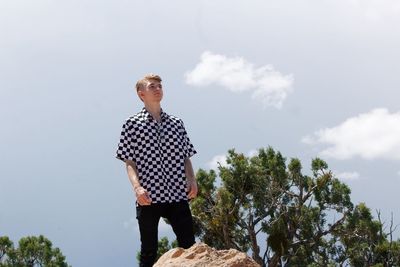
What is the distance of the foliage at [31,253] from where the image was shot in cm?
2144

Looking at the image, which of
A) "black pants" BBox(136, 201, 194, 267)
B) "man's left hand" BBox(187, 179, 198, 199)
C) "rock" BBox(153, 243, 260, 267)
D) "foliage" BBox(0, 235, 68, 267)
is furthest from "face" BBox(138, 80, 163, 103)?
"foliage" BBox(0, 235, 68, 267)

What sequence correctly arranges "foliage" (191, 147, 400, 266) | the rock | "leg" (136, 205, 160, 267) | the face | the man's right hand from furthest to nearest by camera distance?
1. "foliage" (191, 147, 400, 266)
2. the face
3. "leg" (136, 205, 160, 267)
4. the man's right hand
5. the rock

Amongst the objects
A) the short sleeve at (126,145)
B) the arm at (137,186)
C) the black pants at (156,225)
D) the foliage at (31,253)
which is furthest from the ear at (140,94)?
the foliage at (31,253)

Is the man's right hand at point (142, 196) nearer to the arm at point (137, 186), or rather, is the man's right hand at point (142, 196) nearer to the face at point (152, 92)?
the arm at point (137, 186)

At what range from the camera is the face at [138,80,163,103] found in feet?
17.5

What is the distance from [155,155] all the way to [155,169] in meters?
A: 0.11

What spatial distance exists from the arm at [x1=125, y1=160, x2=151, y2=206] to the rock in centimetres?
47

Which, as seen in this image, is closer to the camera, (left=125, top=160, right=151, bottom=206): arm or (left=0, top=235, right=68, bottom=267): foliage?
(left=125, top=160, right=151, bottom=206): arm

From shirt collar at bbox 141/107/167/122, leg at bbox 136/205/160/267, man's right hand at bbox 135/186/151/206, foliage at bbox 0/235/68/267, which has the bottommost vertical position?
leg at bbox 136/205/160/267

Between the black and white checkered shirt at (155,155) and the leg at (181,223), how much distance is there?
0.06 metres

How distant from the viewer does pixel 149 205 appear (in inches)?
199

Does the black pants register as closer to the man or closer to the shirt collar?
the man

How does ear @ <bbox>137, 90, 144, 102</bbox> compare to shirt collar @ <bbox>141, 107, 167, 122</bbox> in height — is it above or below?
above

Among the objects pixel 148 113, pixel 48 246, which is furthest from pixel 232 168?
pixel 148 113
